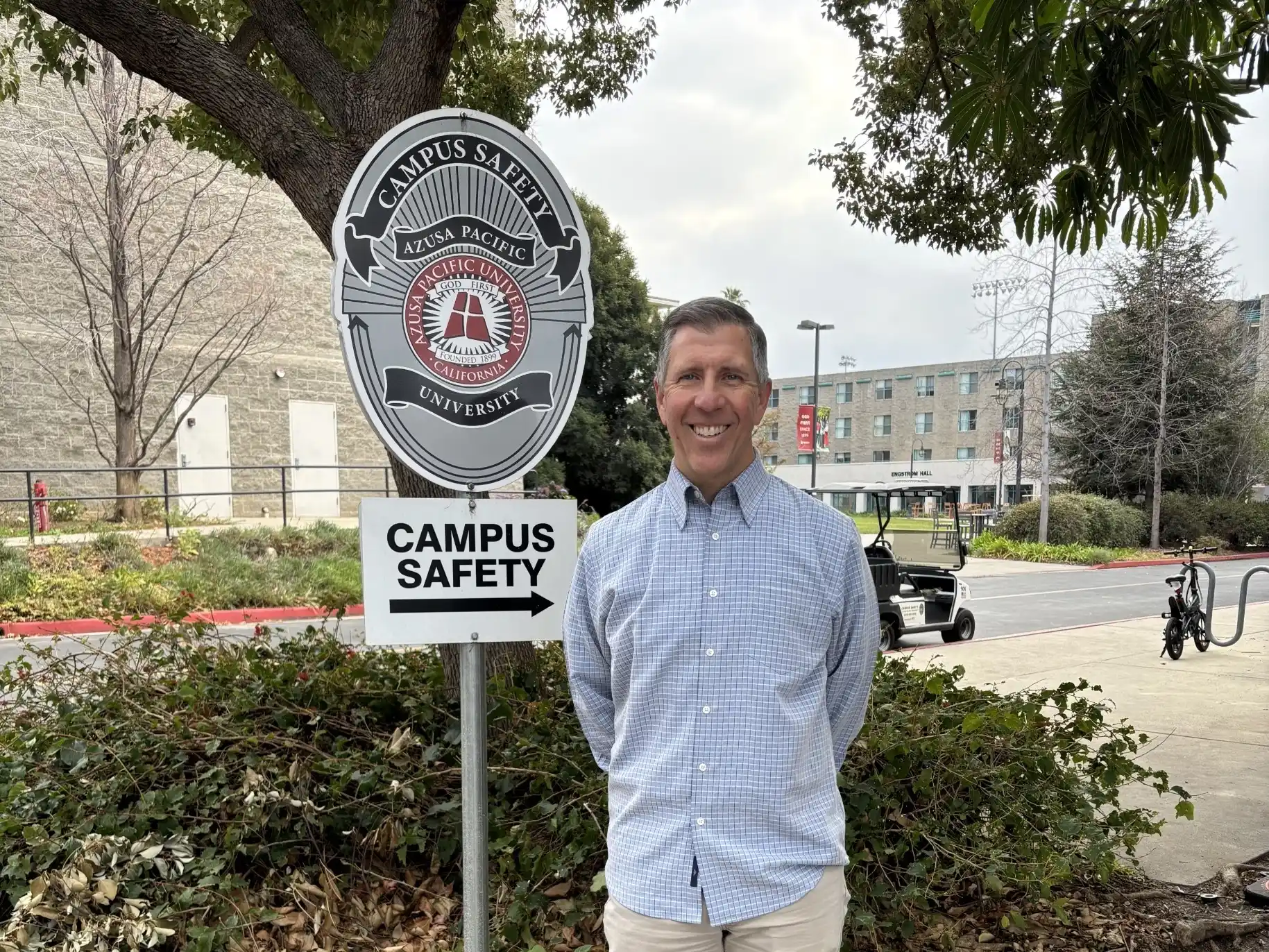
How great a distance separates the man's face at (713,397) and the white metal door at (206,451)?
1915 centimetres

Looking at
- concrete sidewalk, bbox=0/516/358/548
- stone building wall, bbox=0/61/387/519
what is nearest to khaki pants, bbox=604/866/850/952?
concrete sidewalk, bbox=0/516/358/548

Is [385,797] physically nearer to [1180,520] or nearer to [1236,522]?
[1180,520]

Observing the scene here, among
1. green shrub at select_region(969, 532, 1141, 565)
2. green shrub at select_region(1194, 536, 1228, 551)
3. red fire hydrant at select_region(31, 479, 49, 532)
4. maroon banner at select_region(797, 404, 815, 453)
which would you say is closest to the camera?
red fire hydrant at select_region(31, 479, 49, 532)

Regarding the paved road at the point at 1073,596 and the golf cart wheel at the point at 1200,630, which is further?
the paved road at the point at 1073,596

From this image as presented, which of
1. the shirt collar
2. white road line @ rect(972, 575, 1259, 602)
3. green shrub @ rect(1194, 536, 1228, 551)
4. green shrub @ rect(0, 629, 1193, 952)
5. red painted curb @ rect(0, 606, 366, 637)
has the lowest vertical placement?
green shrub @ rect(1194, 536, 1228, 551)

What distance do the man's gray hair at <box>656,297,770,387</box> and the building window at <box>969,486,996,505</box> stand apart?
193ft

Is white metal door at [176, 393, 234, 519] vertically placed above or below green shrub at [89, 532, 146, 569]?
above

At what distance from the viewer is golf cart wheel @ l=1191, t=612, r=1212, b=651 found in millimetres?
10742

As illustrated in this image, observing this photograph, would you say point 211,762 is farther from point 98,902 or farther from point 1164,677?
point 1164,677

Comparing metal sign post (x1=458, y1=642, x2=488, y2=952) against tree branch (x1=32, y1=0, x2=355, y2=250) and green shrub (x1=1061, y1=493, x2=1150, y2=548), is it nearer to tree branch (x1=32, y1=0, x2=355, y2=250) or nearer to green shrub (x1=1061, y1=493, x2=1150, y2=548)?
tree branch (x1=32, y1=0, x2=355, y2=250)

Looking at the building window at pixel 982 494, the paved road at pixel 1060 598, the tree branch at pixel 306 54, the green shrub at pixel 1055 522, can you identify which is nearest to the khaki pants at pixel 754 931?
the tree branch at pixel 306 54

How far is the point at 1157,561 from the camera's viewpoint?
2708cm

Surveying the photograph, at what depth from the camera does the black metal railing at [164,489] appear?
15117mm

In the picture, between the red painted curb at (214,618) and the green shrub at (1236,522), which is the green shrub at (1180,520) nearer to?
the green shrub at (1236,522)
